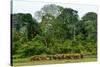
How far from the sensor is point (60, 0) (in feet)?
7.52

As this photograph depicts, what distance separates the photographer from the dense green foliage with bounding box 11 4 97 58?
2121 millimetres

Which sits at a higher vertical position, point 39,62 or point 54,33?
point 54,33

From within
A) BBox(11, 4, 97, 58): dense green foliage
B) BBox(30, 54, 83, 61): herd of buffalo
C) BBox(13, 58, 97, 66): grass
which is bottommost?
BBox(13, 58, 97, 66): grass

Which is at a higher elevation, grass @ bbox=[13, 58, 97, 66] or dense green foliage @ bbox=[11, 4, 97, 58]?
dense green foliage @ bbox=[11, 4, 97, 58]

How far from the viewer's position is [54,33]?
7.39ft

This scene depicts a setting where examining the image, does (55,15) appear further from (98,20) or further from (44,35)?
(98,20)

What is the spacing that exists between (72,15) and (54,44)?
0.41 meters

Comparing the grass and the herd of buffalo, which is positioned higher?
the herd of buffalo

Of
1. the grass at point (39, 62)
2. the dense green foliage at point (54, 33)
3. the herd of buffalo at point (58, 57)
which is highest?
the dense green foliage at point (54, 33)

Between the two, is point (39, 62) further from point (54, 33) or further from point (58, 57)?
point (54, 33)

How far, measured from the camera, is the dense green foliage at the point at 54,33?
2.12m

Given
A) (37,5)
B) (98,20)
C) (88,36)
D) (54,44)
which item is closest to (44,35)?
(54,44)

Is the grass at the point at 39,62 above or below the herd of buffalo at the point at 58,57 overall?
below

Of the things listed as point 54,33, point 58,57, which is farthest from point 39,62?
point 54,33
